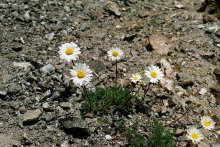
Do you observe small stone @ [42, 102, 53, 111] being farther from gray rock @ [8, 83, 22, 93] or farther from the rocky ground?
gray rock @ [8, 83, 22, 93]

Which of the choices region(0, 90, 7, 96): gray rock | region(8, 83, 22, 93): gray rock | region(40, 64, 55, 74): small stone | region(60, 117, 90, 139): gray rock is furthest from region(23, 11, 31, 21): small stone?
region(60, 117, 90, 139): gray rock

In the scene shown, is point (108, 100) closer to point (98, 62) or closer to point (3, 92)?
point (98, 62)

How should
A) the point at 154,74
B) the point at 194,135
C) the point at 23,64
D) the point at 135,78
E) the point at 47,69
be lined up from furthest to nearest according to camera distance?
the point at 23,64, the point at 47,69, the point at 135,78, the point at 154,74, the point at 194,135

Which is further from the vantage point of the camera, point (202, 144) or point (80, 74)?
point (202, 144)

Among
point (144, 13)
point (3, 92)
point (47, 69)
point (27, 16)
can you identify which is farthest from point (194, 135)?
point (27, 16)

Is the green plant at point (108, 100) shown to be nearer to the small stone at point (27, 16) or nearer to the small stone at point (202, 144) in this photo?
the small stone at point (202, 144)

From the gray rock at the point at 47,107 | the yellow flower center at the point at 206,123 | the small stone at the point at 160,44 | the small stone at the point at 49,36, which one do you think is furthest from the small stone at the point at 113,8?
the yellow flower center at the point at 206,123
